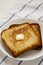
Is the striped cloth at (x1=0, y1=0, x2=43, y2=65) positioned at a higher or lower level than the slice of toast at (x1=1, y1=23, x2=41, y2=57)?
higher

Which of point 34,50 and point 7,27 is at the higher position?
point 7,27

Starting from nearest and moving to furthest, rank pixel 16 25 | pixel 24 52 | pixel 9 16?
pixel 24 52 < pixel 16 25 < pixel 9 16

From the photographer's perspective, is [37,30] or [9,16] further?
[9,16]

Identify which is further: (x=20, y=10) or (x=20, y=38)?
(x=20, y=10)

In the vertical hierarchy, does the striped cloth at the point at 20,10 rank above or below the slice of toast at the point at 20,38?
above

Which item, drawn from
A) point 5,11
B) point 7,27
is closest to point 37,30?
point 7,27

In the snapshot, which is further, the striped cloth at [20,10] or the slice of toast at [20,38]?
the striped cloth at [20,10]

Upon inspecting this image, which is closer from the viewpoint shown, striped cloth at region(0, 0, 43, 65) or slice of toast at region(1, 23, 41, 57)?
slice of toast at region(1, 23, 41, 57)

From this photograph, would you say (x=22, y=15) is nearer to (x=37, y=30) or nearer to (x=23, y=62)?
(x=37, y=30)
